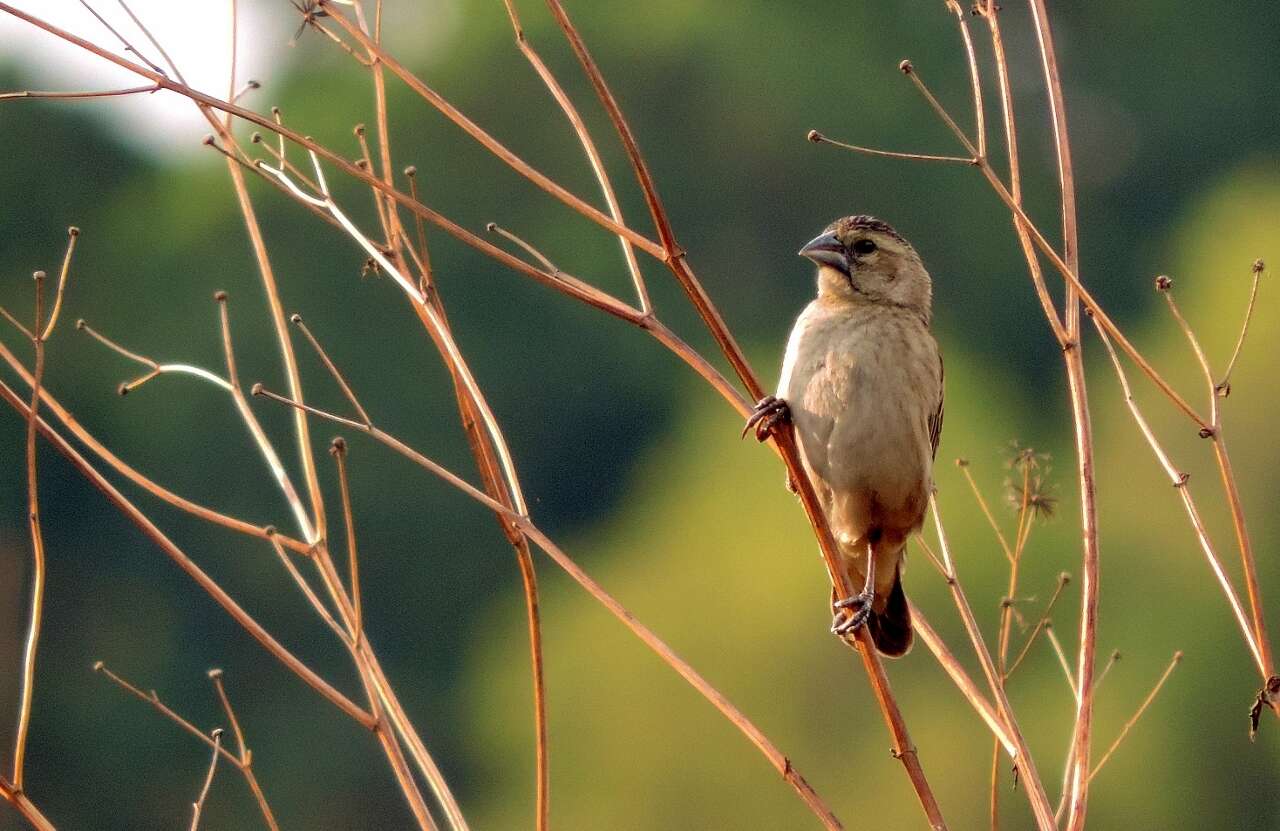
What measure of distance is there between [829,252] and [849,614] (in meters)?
1.88

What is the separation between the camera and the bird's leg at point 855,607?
386 cm

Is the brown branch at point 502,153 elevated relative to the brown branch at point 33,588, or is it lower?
elevated

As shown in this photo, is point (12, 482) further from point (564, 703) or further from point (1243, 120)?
point (1243, 120)

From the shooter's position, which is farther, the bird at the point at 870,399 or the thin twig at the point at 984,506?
the bird at the point at 870,399

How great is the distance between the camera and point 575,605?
40188mm

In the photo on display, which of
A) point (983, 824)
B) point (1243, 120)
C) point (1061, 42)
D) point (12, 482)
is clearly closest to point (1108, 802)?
point (983, 824)

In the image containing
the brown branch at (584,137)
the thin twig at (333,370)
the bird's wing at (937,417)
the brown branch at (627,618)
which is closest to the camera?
the brown branch at (627,618)

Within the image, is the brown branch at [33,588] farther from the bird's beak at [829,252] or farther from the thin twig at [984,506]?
the bird's beak at [829,252]

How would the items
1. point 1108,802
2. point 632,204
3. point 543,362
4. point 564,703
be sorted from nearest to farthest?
point 1108,802 → point 564,703 → point 543,362 → point 632,204

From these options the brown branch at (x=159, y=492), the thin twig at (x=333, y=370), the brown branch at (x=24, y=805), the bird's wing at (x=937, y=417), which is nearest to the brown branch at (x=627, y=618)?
the thin twig at (x=333, y=370)

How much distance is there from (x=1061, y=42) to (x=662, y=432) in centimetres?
2276

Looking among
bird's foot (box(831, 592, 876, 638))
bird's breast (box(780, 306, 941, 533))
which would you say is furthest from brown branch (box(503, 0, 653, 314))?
bird's breast (box(780, 306, 941, 533))

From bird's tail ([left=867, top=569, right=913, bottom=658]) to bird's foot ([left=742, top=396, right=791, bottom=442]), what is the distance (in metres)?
0.80

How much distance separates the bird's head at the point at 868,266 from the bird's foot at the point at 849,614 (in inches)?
35.2
